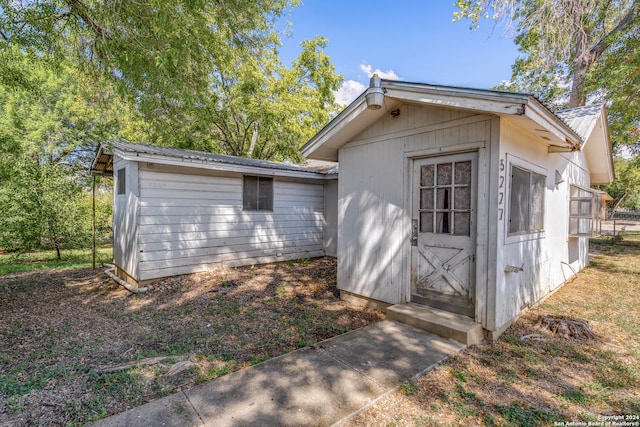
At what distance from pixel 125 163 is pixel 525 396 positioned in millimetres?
7939

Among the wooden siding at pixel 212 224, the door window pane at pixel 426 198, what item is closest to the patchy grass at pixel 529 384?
the door window pane at pixel 426 198

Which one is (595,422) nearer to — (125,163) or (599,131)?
(599,131)

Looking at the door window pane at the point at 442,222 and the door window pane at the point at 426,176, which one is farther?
the door window pane at the point at 426,176

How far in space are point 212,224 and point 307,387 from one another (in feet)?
17.4

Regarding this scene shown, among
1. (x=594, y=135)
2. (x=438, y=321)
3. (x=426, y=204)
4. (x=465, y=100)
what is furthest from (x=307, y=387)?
(x=594, y=135)

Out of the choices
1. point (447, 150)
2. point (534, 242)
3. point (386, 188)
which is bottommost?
point (534, 242)

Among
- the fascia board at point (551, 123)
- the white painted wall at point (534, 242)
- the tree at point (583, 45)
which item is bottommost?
the white painted wall at point (534, 242)

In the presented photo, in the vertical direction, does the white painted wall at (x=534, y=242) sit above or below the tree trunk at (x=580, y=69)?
below

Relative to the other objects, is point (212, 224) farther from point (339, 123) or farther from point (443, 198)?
point (443, 198)

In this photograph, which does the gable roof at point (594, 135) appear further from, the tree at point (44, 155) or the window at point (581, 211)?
the tree at point (44, 155)

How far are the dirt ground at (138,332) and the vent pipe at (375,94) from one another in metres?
3.17

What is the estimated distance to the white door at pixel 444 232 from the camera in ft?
12.3

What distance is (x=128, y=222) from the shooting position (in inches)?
254

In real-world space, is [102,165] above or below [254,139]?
below
